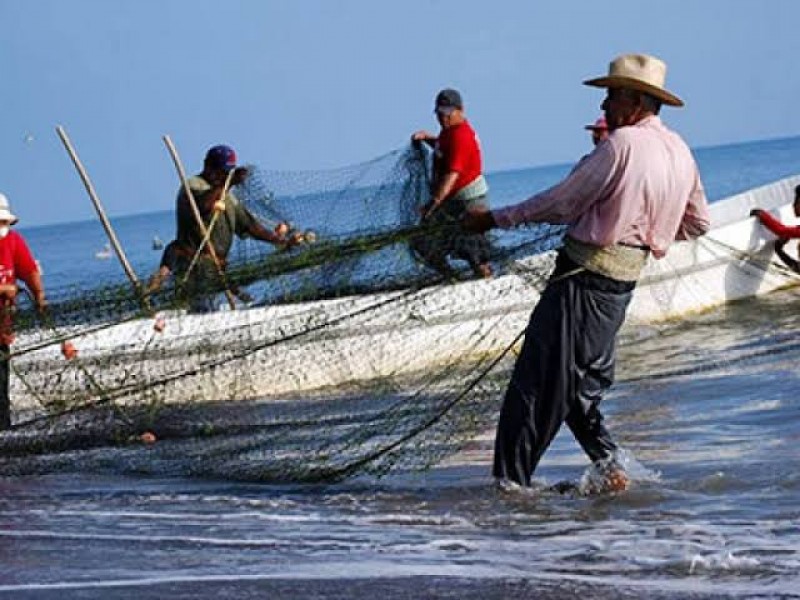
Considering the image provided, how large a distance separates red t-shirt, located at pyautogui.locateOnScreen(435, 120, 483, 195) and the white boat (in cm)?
264

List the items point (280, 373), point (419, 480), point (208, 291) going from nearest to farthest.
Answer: point (419, 480) < point (208, 291) < point (280, 373)

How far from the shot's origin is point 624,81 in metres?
6.53

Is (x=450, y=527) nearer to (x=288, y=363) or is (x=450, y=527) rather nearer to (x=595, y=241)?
(x=595, y=241)

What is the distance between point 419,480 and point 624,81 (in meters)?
2.10

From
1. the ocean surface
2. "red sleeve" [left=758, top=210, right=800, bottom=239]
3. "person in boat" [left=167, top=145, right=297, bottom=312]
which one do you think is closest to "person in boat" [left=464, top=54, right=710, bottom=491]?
the ocean surface

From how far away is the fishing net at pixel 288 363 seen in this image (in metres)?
7.46

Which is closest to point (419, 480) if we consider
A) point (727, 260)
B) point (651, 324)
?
point (651, 324)

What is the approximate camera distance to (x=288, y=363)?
29.5 feet

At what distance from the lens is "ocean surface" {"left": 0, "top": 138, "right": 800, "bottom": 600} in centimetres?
523

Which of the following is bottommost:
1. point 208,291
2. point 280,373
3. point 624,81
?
point 280,373

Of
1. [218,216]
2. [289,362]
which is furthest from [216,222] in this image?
[289,362]

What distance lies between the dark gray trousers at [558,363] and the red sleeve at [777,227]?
9.17 m

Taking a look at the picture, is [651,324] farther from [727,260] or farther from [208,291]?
[208,291]

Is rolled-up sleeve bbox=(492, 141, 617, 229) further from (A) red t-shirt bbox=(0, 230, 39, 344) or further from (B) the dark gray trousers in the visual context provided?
(A) red t-shirt bbox=(0, 230, 39, 344)
